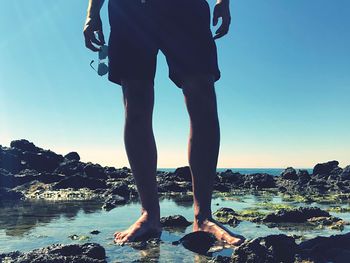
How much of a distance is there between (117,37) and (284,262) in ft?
8.38

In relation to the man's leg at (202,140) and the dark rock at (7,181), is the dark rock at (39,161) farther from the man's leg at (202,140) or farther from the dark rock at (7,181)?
the man's leg at (202,140)

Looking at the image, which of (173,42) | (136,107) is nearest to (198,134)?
(136,107)

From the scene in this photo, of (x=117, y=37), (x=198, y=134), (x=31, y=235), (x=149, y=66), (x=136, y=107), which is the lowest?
(x=31, y=235)

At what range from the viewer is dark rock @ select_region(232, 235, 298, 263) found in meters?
2.54

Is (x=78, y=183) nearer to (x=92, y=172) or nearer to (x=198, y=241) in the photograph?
(x=92, y=172)

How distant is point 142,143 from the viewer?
3.78m

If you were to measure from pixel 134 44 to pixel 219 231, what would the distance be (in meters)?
1.91

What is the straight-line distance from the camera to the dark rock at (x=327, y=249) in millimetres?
2586

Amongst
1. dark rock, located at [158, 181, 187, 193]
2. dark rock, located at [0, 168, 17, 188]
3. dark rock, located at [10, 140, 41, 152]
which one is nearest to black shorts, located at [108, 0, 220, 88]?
dark rock, located at [158, 181, 187, 193]

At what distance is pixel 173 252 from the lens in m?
2.91

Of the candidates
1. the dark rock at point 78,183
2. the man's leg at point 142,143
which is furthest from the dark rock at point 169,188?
the man's leg at point 142,143

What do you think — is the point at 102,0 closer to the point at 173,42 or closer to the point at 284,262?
the point at 173,42

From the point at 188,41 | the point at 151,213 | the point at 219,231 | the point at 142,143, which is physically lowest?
the point at 219,231

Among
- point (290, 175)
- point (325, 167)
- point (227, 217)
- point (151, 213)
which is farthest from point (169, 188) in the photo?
point (325, 167)
